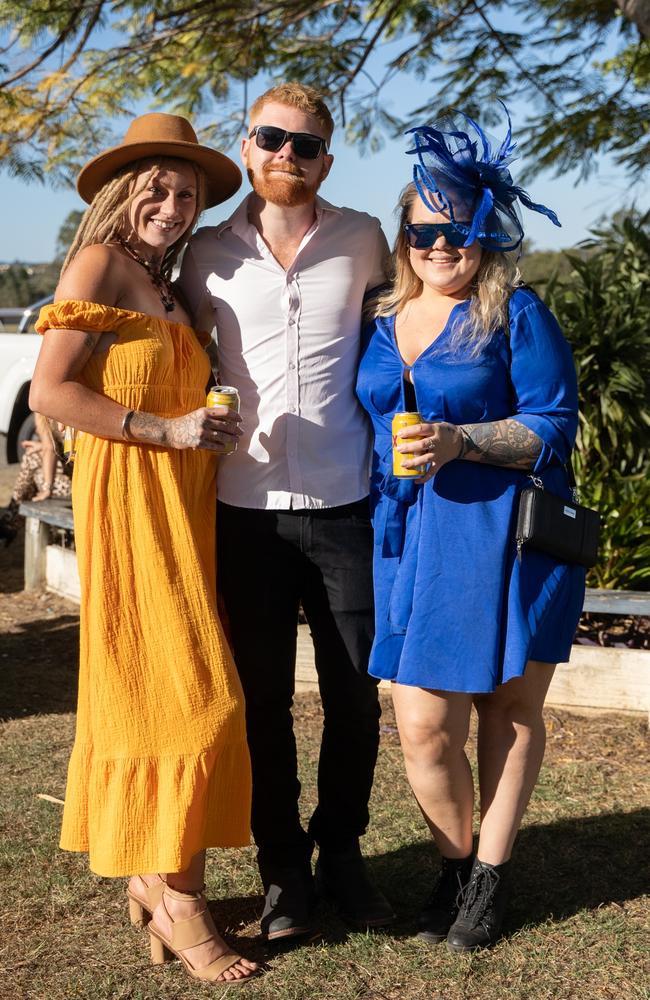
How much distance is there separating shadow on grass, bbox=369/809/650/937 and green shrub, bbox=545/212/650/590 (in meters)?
2.14

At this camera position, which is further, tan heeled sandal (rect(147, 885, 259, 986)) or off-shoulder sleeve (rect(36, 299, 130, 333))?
tan heeled sandal (rect(147, 885, 259, 986))

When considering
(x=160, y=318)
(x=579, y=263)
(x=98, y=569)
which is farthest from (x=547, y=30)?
(x=98, y=569)

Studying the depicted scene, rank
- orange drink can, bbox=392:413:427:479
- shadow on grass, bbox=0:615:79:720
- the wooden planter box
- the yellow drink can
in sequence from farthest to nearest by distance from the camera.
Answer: shadow on grass, bbox=0:615:79:720 < the wooden planter box < the yellow drink can < orange drink can, bbox=392:413:427:479

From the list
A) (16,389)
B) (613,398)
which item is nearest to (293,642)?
(613,398)

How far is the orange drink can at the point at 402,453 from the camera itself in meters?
2.81

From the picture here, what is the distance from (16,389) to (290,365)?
9.57m

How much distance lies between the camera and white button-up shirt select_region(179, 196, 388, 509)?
319 centimetres

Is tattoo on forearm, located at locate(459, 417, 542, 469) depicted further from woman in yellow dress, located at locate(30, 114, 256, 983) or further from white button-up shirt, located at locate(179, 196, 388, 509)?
woman in yellow dress, located at locate(30, 114, 256, 983)

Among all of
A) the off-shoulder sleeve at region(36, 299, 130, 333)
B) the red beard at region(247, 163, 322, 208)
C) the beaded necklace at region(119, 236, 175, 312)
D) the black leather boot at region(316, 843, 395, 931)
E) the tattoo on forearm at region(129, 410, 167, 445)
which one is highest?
the red beard at region(247, 163, 322, 208)

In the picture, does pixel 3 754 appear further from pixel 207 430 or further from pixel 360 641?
pixel 207 430

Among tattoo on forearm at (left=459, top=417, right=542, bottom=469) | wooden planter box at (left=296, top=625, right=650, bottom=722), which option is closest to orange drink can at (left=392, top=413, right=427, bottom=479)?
tattoo on forearm at (left=459, top=417, right=542, bottom=469)

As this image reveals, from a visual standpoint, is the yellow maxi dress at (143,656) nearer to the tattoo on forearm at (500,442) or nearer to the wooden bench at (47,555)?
the tattoo on forearm at (500,442)

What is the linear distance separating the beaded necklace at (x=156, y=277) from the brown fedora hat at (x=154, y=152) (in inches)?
8.6

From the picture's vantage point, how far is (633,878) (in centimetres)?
368
